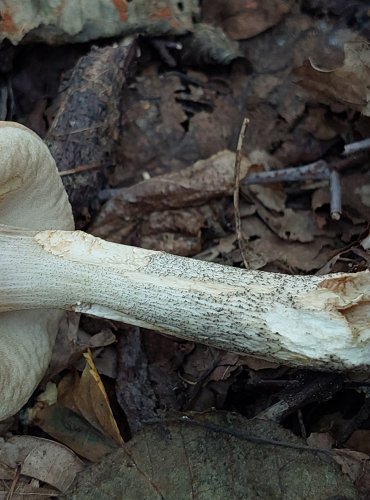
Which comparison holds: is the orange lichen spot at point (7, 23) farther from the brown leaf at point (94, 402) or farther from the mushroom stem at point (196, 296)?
the brown leaf at point (94, 402)

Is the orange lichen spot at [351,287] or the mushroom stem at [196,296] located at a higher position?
the orange lichen spot at [351,287]

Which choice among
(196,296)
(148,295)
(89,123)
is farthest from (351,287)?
(89,123)

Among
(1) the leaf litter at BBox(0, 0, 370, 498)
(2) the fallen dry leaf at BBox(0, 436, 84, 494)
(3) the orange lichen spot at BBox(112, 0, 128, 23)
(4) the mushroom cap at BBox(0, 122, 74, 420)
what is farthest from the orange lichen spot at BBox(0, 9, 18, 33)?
(2) the fallen dry leaf at BBox(0, 436, 84, 494)

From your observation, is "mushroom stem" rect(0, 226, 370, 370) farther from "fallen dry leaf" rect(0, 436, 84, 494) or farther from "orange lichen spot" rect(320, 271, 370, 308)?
"fallen dry leaf" rect(0, 436, 84, 494)

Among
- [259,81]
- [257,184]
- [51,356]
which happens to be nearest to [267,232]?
[257,184]

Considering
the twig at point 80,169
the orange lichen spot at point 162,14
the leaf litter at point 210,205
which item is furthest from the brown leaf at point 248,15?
the twig at point 80,169

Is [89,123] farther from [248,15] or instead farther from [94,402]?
[94,402]
